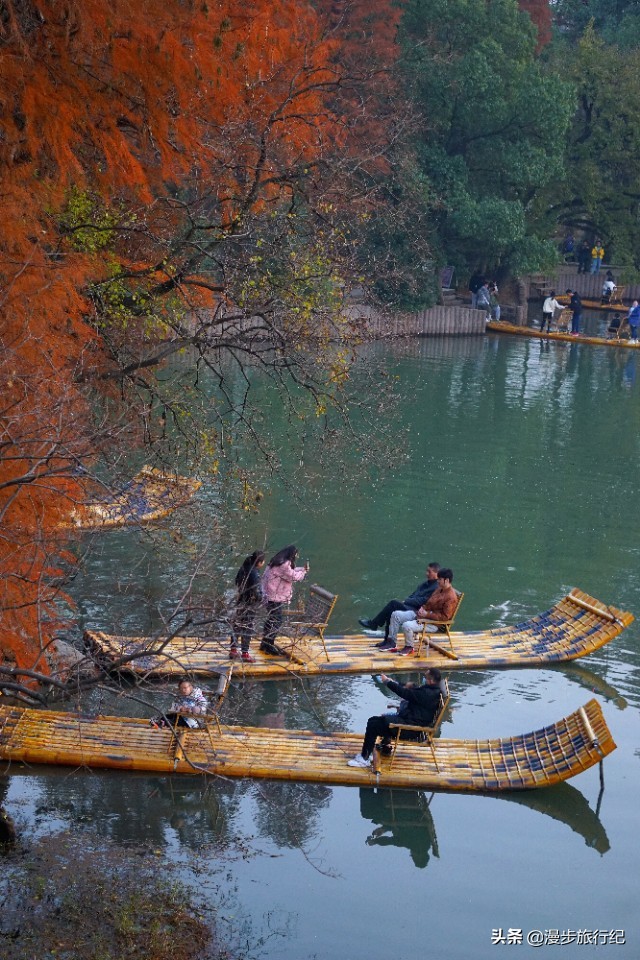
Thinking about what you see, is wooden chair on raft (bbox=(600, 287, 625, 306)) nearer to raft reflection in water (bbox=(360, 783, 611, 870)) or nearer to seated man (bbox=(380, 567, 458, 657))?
seated man (bbox=(380, 567, 458, 657))

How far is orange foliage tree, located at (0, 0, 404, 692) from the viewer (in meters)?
12.8

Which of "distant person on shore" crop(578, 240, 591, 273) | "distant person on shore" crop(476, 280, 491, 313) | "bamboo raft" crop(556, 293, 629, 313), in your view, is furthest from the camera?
"distant person on shore" crop(578, 240, 591, 273)

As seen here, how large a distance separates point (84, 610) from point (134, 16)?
7800mm

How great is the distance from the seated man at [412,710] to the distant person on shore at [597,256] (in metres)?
43.2

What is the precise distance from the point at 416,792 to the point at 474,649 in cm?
387

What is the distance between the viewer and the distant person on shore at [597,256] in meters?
53.0

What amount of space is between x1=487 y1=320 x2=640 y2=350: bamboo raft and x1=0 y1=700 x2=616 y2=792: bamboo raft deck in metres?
33.6

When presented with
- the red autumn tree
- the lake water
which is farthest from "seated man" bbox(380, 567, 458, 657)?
the red autumn tree

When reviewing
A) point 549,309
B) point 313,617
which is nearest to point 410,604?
point 313,617

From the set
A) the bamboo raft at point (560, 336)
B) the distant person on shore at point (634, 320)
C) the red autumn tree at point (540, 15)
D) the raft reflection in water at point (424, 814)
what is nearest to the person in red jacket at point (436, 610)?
the raft reflection in water at point (424, 814)

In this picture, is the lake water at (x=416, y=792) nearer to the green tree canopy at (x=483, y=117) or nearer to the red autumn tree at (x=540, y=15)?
the green tree canopy at (x=483, y=117)

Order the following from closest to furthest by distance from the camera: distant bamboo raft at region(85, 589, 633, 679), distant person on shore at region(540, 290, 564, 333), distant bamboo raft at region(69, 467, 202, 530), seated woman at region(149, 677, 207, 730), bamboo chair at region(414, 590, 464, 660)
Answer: distant bamboo raft at region(69, 467, 202, 530), seated woman at region(149, 677, 207, 730), distant bamboo raft at region(85, 589, 633, 679), bamboo chair at region(414, 590, 464, 660), distant person on shore at region(540, 290, 564, 333)

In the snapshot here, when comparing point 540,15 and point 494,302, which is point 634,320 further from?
point 540,15

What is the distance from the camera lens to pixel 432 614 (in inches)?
637
